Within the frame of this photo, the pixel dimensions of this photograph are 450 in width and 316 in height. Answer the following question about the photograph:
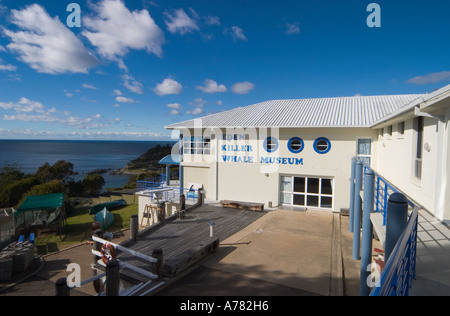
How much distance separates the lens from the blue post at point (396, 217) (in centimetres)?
296

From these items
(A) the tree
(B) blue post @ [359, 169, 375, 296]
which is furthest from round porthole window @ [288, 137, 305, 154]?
(A) the tree

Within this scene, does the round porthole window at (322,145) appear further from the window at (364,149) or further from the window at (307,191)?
the window at (307,191)

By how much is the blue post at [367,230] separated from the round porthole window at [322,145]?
8.43 m

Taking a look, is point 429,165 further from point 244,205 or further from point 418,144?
point 244,205

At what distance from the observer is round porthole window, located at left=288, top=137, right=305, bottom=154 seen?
14617 millimetres

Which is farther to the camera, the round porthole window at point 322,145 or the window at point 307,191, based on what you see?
the window at point 307,191

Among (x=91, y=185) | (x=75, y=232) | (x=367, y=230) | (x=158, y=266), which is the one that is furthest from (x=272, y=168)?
(x=91, y=185)

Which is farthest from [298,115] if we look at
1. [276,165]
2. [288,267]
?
[288,267]

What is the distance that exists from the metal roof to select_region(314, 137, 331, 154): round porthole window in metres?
0.97

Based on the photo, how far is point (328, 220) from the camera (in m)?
12.6

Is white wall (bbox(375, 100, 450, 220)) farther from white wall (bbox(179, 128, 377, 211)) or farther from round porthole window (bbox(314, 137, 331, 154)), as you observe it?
round porthole window (bbox(314, 137, 331, 154))

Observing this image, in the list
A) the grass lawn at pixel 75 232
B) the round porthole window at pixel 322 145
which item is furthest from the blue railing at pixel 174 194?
the round porthole window at pixel 322 145

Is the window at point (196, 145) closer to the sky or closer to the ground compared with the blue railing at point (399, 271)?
closer to the sky

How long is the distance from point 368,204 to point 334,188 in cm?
863
